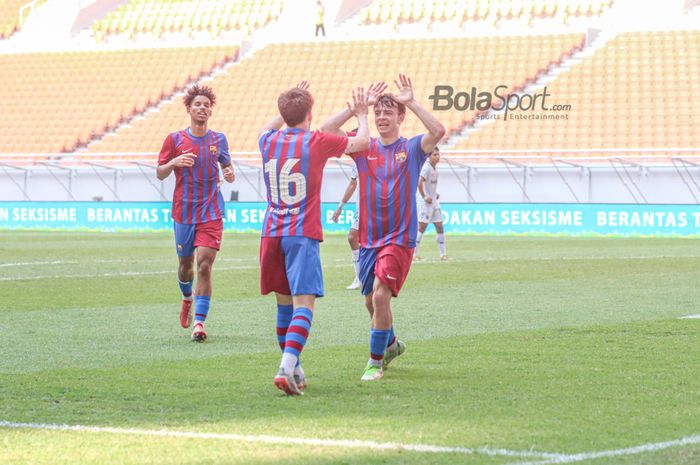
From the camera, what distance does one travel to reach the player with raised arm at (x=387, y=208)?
7609mm

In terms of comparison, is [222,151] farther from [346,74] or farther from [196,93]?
[346,74]

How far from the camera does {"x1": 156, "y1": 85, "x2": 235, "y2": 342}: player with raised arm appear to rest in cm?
1016

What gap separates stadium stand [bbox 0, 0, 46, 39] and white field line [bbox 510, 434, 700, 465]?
43.4 meters

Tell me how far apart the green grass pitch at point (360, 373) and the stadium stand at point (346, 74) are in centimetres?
1987

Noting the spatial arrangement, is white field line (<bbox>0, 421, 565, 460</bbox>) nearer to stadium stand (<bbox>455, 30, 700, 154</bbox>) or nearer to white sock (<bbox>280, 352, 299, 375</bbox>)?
white sock (<bbox>280, 352, 299, 375</bbox>)

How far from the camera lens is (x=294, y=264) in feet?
23.3

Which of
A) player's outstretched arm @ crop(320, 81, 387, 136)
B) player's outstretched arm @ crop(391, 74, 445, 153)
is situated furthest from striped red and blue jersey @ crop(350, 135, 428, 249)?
player's outstretched arm @ crop(320, 81, 387, 136)

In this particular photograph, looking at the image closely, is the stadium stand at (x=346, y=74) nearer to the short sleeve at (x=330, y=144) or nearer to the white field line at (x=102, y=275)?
the white field line at (x=102, y=275)

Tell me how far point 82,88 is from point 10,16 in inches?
317

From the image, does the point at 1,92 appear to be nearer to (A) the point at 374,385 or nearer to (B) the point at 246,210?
(B) the point at 246,210

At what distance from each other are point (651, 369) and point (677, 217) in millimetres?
21421

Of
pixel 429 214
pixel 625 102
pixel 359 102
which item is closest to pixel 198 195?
pixel 359 102

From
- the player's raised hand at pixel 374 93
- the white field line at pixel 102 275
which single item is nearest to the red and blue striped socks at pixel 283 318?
the player's raised hand at pixel 374 93

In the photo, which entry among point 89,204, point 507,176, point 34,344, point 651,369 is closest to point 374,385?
point 651,369
